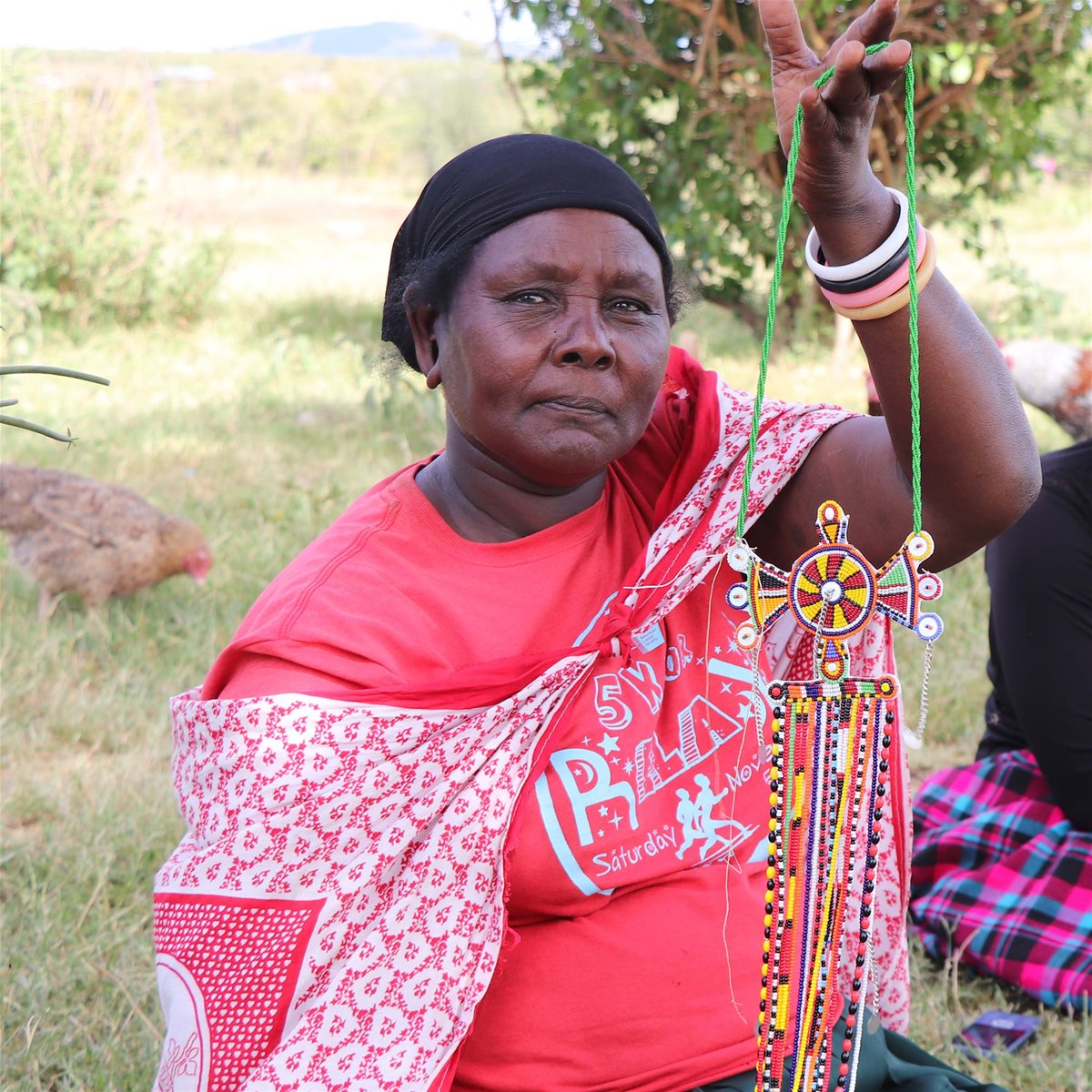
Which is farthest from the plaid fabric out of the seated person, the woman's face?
the woman's face

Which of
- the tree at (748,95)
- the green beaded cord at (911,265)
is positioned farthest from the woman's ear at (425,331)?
the tree at (748,95)

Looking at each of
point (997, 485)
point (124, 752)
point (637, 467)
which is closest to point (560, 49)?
point (124, 752)

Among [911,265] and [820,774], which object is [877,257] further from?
[820,774]

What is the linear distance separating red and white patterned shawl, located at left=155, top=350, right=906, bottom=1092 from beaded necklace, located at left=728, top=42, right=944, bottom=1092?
1.19 feet

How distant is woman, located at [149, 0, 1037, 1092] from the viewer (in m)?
1.75

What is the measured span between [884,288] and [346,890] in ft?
3.35

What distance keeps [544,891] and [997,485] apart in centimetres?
80

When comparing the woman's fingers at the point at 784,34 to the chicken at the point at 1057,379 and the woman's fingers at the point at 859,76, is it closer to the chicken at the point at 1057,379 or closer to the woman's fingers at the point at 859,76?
the woman's fingers at the point at 859,76

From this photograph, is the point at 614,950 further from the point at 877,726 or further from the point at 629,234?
the point at 629,234

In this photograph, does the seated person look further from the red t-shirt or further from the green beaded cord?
the green beaded cord

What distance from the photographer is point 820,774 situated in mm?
1573

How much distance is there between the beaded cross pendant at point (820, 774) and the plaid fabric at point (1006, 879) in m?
1.38

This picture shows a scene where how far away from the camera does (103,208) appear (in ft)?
30.2

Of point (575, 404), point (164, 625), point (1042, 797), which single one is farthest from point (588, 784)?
point (164, 625)
